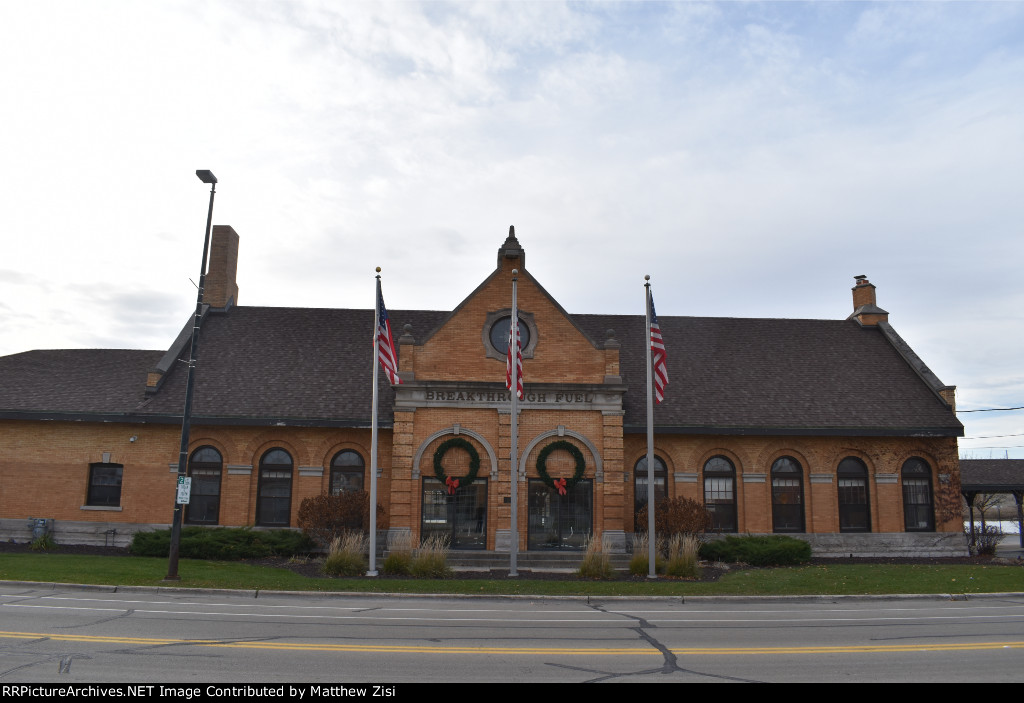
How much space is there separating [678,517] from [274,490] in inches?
516

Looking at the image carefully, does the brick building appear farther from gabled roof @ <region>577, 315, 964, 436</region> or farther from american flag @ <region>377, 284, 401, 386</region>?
american flag @ <region>377, 284, 401, 386</region>

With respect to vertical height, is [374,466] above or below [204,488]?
above

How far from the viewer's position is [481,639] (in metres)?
10.5

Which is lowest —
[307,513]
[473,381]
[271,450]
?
[307,513]

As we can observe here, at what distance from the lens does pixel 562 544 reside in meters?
22.4

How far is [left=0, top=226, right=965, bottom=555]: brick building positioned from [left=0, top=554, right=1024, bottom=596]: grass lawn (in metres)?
4.37

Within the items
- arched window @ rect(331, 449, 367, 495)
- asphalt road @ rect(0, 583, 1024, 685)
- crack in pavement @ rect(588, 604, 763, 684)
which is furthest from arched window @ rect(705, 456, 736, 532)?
crack in pavement @ rect(588, 604, 763, 684)

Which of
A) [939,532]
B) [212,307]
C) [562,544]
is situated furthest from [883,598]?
[212,307]

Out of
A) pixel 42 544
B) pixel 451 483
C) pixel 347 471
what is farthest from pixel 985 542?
pixel 42 544

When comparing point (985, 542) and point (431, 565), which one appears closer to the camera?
point (431, 565)

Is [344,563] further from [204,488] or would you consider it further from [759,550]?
[759,550]

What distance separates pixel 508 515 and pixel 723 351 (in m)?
12.0

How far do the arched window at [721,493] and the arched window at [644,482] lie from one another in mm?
1516
